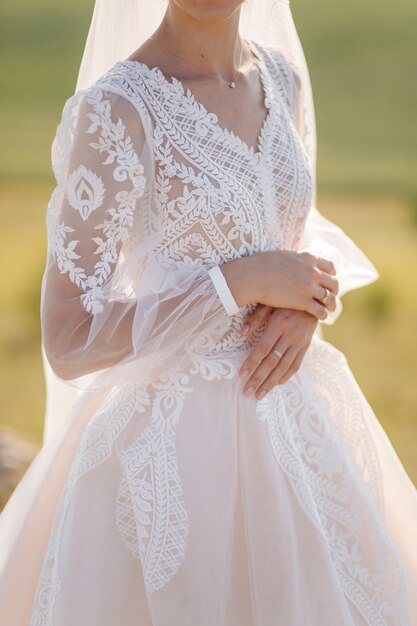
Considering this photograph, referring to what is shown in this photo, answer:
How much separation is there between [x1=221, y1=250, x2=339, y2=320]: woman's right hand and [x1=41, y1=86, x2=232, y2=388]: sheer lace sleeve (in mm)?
45

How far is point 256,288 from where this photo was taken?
4.90 ft

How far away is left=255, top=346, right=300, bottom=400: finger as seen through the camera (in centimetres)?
156

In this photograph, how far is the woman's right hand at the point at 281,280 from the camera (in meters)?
1.49

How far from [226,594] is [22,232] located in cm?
711

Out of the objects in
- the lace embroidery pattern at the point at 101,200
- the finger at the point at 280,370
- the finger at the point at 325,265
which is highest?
the lace embroidery pattern at the point at 101,200

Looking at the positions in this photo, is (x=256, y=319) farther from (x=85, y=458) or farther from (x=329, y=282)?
(x=85, y=458)

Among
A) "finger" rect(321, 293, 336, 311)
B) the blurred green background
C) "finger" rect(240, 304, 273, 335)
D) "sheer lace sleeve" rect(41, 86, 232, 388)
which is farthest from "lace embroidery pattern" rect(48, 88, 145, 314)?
the blurred green background

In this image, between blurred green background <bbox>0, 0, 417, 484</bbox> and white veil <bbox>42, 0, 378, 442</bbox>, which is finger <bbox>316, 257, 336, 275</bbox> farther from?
blurred green background <bbox>0, 0, 417, 484</bbox>

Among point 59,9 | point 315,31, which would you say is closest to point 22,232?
point 59,9

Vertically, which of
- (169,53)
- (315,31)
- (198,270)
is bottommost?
(198,270)

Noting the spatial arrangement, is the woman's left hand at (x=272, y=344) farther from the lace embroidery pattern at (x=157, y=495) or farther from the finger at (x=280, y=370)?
the lace embroidery pattern at (x=157, y=495)

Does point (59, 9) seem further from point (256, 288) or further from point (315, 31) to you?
point (256, 288)

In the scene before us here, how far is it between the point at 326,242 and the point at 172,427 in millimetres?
571

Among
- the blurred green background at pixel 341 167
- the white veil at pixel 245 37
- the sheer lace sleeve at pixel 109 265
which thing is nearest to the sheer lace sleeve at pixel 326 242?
the white veil at pixel 245 37
